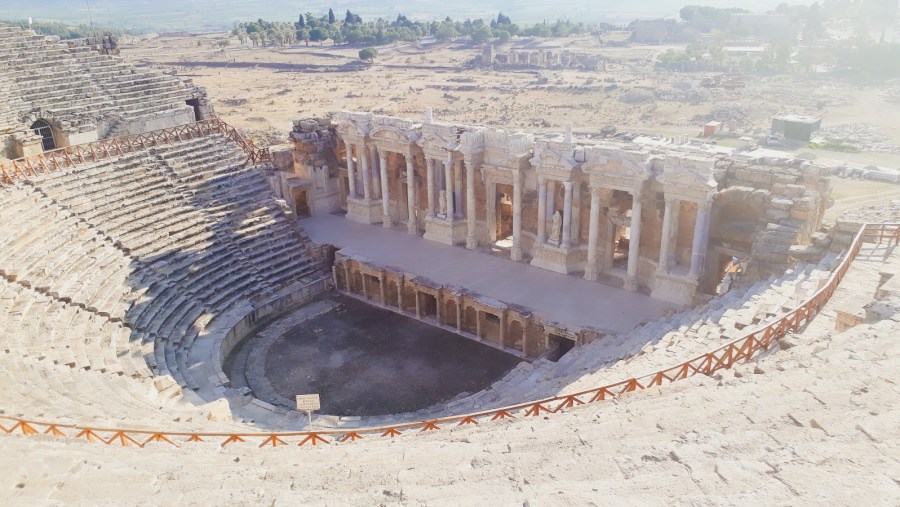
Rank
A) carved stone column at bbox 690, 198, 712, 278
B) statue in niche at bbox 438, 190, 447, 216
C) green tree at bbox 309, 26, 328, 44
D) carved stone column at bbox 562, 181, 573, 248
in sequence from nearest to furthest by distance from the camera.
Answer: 1. carved stone column at bbox 690, 198, 712, 278
2. carved stone column at bbox 562, 181, 573, 248
3. statue in niche at bbox 438, 190, 447, 216
4. green tree at bbox 309, 26, 328, 44

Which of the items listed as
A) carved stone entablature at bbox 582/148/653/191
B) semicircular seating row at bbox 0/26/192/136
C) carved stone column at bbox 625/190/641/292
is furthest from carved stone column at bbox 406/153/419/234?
semicircular seating row at bbox 0/26/192/136

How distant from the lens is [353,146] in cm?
3328

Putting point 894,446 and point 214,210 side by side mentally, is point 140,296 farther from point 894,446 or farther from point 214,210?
point 894,446

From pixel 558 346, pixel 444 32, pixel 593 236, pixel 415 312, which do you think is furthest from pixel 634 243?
pixel 444 32

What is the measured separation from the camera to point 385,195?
31.5m

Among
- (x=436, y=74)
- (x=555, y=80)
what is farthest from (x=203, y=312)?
(x=436, y=74)

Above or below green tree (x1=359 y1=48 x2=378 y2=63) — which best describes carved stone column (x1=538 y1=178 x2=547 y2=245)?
above

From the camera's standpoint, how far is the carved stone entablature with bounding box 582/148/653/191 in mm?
23531

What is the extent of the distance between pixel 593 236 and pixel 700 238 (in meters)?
3.82

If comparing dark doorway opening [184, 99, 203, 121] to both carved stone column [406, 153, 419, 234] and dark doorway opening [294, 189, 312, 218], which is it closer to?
dark doorway opening [294, 189, 312, 218]

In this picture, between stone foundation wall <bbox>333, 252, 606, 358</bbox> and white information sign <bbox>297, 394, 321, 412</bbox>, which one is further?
stone foundation wall <bbox>333, 252, 606, 358</bbox>

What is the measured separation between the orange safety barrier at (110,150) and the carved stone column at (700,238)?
65.5 feet

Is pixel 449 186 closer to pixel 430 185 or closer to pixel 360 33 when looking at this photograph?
pixel 430 185

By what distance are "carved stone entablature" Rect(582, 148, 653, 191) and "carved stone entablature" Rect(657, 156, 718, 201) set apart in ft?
2.24
